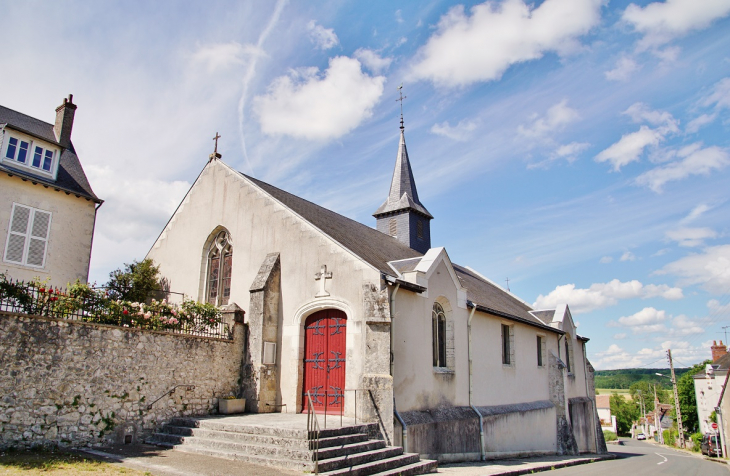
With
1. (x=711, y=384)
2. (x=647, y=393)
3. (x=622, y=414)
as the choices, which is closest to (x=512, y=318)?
(x=711, y=384)

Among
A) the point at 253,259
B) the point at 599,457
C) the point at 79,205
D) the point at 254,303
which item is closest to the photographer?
the point at 254,303

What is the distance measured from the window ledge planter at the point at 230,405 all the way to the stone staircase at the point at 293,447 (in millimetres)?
1144

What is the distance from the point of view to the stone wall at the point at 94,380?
895 cm

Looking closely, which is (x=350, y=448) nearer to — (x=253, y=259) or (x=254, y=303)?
(x=254, y=303)

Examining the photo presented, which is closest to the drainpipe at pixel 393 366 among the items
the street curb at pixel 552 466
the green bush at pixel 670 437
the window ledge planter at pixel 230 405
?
the street curb at pixel 552 466

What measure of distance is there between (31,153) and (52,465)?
409 inches

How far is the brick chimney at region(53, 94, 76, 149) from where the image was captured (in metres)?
16.8

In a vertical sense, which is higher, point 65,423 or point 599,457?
point 65,423

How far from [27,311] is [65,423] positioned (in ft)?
7.37

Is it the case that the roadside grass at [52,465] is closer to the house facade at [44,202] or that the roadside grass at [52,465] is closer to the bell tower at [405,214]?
the house facade at [44,202]

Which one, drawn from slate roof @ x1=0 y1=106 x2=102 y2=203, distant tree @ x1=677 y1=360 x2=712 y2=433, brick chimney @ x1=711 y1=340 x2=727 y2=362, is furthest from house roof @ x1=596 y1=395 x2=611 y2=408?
slate roof @ x1=0 y1=106 x2=102 y2=203

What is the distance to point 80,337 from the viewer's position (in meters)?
9.91

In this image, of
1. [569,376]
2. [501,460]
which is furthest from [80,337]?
[569,376]

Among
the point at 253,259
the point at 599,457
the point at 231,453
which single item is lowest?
the point at 599,457
